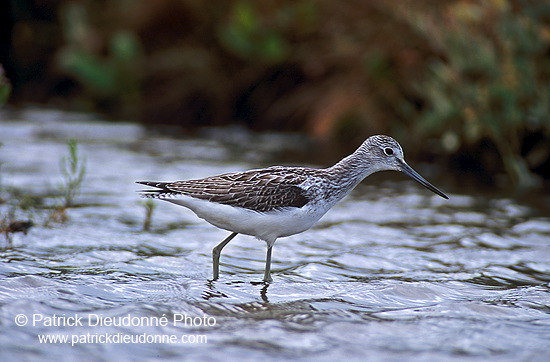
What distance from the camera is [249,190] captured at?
6336 millimetres

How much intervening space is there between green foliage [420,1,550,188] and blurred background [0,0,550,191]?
0.08 feet

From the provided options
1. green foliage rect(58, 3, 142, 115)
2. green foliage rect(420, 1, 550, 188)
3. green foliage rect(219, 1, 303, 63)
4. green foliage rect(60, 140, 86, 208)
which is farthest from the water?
green foliage rect(58, 3, 142, 115)

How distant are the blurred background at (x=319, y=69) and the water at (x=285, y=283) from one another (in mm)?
1635

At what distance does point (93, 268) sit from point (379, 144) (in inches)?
117

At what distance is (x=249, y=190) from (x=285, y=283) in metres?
0.90

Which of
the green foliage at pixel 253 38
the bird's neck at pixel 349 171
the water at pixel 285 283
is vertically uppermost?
the green foliage at pixel 253 38

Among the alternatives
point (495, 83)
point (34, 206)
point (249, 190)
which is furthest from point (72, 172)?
point (495, 83)

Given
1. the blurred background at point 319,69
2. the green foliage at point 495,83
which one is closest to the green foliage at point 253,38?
the blurred background at point 319,69

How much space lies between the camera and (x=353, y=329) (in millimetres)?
5129

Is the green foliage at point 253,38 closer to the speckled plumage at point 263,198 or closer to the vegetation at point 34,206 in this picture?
the vegetation at point 34,206

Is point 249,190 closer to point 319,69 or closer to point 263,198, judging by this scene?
point 263,198

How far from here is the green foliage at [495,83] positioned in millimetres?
10398

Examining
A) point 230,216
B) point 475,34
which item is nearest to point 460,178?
point 475,34

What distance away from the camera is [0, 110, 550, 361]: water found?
479 centimetres
